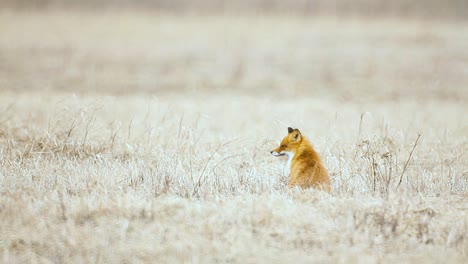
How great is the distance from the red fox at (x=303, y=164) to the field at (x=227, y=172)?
0.55ft

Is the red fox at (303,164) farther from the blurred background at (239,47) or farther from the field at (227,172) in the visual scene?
the blurred background at (239,47)

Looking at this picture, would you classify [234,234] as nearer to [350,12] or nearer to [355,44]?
[355,44]

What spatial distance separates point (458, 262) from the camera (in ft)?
14.4

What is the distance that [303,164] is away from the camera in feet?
19.8

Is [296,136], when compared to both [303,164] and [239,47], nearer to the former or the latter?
[303,164]

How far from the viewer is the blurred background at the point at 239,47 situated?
2059 centimetres

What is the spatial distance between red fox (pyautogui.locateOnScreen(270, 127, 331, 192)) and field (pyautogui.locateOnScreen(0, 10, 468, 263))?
168 mm

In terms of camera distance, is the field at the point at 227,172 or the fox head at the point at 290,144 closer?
the field at the point at 227,172

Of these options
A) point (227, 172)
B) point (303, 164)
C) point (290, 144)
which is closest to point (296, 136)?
point (290, 144)

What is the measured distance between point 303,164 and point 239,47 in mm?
20237

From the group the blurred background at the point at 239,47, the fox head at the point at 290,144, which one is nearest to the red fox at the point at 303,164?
the fox head at the point at 290,144

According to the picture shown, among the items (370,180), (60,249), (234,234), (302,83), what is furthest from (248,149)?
(302,83)

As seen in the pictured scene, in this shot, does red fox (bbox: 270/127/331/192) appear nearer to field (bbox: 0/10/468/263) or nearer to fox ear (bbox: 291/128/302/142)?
fox ear (bbox: 291/128/302/142)

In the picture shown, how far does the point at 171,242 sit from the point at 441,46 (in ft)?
77.9
